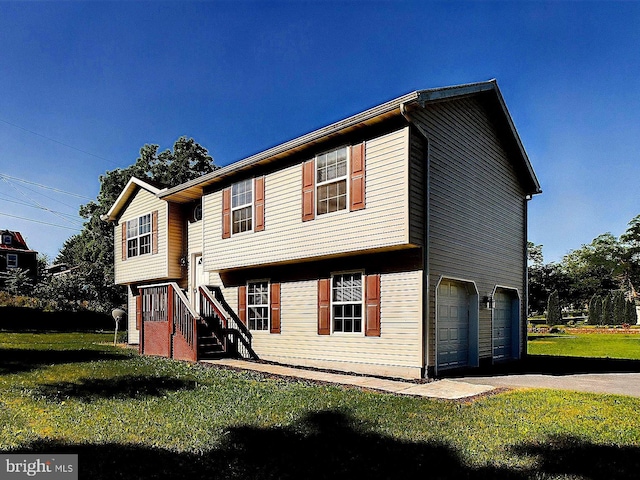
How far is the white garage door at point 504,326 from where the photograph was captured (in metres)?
13.5

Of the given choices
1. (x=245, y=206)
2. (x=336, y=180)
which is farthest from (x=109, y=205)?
(x=336, y=180)

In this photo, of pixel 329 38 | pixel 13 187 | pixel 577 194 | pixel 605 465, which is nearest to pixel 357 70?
pixel 329 38

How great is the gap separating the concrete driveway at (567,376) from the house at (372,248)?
76 cm

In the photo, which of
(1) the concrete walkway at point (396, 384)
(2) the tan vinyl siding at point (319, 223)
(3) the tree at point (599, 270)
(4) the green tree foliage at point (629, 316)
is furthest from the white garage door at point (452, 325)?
(3) the tree at point (599, 270)

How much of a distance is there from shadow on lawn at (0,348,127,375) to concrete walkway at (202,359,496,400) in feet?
13.3

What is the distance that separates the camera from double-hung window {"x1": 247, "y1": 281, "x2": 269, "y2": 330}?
1333cm

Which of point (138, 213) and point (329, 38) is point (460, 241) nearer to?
point (329, 38)

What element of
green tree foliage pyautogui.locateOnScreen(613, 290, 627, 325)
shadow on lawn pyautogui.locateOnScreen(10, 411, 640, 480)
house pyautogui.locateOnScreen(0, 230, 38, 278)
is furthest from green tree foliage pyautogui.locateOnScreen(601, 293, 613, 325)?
house pyautogui.locateOnScreen(0, 230, 38, 278)

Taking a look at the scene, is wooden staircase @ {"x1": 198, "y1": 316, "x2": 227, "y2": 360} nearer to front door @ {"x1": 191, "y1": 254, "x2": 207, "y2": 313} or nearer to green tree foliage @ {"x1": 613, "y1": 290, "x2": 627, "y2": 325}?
front door @ {"x1": 191, "y1": 254, "x2": 207, "y2": 313}

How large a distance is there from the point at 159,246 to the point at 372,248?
972 centimetres

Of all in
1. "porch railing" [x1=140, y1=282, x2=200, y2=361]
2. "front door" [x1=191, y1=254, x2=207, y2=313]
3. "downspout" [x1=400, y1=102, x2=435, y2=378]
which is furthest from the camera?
"front door" [x1=191, y1=254, x2=207, y2=313]

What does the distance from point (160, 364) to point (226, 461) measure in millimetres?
7321

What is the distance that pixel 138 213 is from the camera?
18.2 metres

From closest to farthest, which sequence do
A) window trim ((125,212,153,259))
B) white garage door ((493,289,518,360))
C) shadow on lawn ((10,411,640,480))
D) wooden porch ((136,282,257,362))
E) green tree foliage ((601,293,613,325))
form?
shadow on lawn ((10,411,640,480))
wooden porch ((136,282,257,362))
white garage door ((493,289,518,360))
window trim ((125,212,153,259))
green tree foliage ((601,293,613,325))
